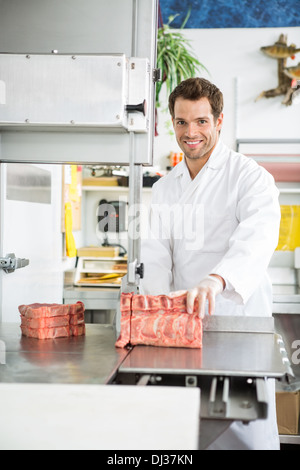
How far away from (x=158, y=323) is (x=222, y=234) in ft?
2.24

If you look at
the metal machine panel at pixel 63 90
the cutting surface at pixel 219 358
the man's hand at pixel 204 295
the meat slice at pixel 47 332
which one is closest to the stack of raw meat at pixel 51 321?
the meat slice at pixel 47 332

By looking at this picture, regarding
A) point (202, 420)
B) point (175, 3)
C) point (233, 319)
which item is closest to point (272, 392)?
Answer: point (233, 319)

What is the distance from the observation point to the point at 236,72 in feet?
14.3

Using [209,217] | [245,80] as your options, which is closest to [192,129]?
[209,217]

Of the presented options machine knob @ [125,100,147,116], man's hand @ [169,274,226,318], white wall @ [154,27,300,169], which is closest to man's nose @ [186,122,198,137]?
machine knob @ [125,100,147,116]

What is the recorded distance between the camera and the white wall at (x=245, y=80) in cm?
433

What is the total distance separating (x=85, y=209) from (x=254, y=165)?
2529 mm

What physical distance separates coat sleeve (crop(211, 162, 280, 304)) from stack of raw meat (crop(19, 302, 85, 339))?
499 mm

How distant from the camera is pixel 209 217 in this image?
2.23 meters

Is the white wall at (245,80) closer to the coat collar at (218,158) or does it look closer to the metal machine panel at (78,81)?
the coat collar at (218,158)

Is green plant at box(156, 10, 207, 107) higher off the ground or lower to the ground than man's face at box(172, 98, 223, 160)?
higher

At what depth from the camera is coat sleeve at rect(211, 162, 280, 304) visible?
1.78m

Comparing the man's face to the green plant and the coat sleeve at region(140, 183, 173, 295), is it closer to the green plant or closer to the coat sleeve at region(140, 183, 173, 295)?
the coat sleeve at region(140, 183, 173, 295)

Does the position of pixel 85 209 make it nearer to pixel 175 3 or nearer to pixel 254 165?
pixel 175 3
